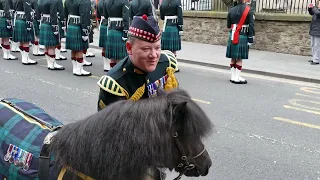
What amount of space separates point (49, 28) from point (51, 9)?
53cm

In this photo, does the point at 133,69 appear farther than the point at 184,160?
Yes

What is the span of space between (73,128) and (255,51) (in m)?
10.9

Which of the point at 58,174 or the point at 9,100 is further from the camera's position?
the point at 9,100

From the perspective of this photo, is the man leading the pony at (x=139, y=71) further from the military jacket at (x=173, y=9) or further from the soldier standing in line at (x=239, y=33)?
the military jacket at (x=173, y=9)

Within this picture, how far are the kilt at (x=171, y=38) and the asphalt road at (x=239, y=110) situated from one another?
720 mm

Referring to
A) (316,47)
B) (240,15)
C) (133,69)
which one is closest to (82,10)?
(240,15)

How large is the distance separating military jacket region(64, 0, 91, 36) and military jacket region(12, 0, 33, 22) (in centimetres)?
176

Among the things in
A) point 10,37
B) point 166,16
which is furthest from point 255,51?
point 10,37

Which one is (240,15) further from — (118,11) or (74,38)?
(74,38)

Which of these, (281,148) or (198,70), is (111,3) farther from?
(281,148)

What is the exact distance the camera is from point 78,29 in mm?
8508

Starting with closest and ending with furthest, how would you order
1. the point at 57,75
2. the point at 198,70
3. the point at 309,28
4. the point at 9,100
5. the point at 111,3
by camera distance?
the point at 9,100, the point at 111,3, the point at 57,75, the point at 198,70, the point at 309,28

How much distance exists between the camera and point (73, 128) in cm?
185

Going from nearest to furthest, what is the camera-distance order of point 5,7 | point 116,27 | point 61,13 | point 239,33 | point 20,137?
point 20,137
point 239,33
point 116,27
point 61,13
point 5,7
